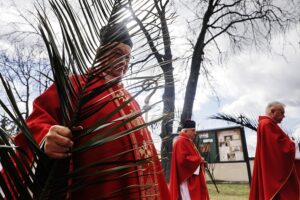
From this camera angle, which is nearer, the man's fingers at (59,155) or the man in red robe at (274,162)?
the man's fingers at (59,155)

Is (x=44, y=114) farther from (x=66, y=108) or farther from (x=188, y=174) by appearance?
(x=188, y=174)

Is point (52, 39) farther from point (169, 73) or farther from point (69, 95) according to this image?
point (169, 73)

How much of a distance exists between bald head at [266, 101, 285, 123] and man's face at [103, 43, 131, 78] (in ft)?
18.4

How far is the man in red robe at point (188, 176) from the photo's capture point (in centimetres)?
694

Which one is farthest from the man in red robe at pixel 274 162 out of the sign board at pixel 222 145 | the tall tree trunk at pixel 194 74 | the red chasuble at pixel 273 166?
the tall tree trunk at pixel 194 74

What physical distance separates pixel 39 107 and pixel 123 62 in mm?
675

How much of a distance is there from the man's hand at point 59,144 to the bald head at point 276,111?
5795mm

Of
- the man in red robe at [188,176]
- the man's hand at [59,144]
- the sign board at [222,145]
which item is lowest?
the sign board at [222,145]

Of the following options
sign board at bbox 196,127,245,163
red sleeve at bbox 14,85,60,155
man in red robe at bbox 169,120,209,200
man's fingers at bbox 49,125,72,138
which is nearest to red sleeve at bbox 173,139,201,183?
man in red robe at bbox 169,120,209,200

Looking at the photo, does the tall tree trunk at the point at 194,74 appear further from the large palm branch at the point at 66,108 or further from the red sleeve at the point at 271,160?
the large palm branch at the point at 66,108

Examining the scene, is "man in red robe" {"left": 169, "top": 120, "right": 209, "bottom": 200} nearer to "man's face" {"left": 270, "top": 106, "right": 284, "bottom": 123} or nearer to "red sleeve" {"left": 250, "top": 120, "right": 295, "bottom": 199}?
"red sleeve" {"left": 250, "top": 120, "right": 295, "bottom": 199}

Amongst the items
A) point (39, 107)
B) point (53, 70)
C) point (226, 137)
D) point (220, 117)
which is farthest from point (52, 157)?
point (226, 137)

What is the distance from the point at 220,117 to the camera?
19.3ft

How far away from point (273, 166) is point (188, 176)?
79.0 inches
